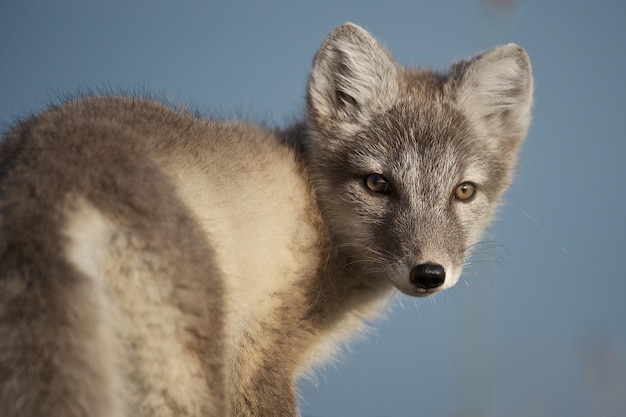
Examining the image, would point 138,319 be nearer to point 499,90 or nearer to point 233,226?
point 233,226

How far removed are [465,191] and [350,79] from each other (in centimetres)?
103

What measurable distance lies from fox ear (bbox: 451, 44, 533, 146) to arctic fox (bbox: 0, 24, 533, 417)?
1 centimetres

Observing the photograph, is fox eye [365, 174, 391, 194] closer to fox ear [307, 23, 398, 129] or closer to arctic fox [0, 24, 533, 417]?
arctic fox [0, 24, 533, 417]

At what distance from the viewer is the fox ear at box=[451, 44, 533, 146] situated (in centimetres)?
488

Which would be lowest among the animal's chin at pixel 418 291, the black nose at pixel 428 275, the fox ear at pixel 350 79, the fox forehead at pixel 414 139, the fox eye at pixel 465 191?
the animal's chin at pixel 418 291

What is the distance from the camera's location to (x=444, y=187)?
14.7ft

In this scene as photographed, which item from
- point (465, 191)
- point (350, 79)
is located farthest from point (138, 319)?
point (350, 79)

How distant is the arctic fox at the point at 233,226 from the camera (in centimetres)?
260

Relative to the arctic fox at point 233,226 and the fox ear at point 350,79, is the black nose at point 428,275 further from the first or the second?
the fox ear at point 350,79

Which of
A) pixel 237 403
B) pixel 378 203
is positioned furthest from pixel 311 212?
pixel 237 403

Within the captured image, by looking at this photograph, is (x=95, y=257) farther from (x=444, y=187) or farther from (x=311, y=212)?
(x=444, y=187)

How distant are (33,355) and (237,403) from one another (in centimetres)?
147

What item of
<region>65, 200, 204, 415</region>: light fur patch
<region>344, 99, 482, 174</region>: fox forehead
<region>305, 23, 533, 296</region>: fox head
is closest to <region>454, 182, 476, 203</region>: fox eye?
<region>305, 23, 533, 296</region>: fox head

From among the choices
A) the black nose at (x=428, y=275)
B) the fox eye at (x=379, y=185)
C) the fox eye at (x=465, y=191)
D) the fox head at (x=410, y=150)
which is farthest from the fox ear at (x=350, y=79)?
the black nose at (x=428, y=275)
